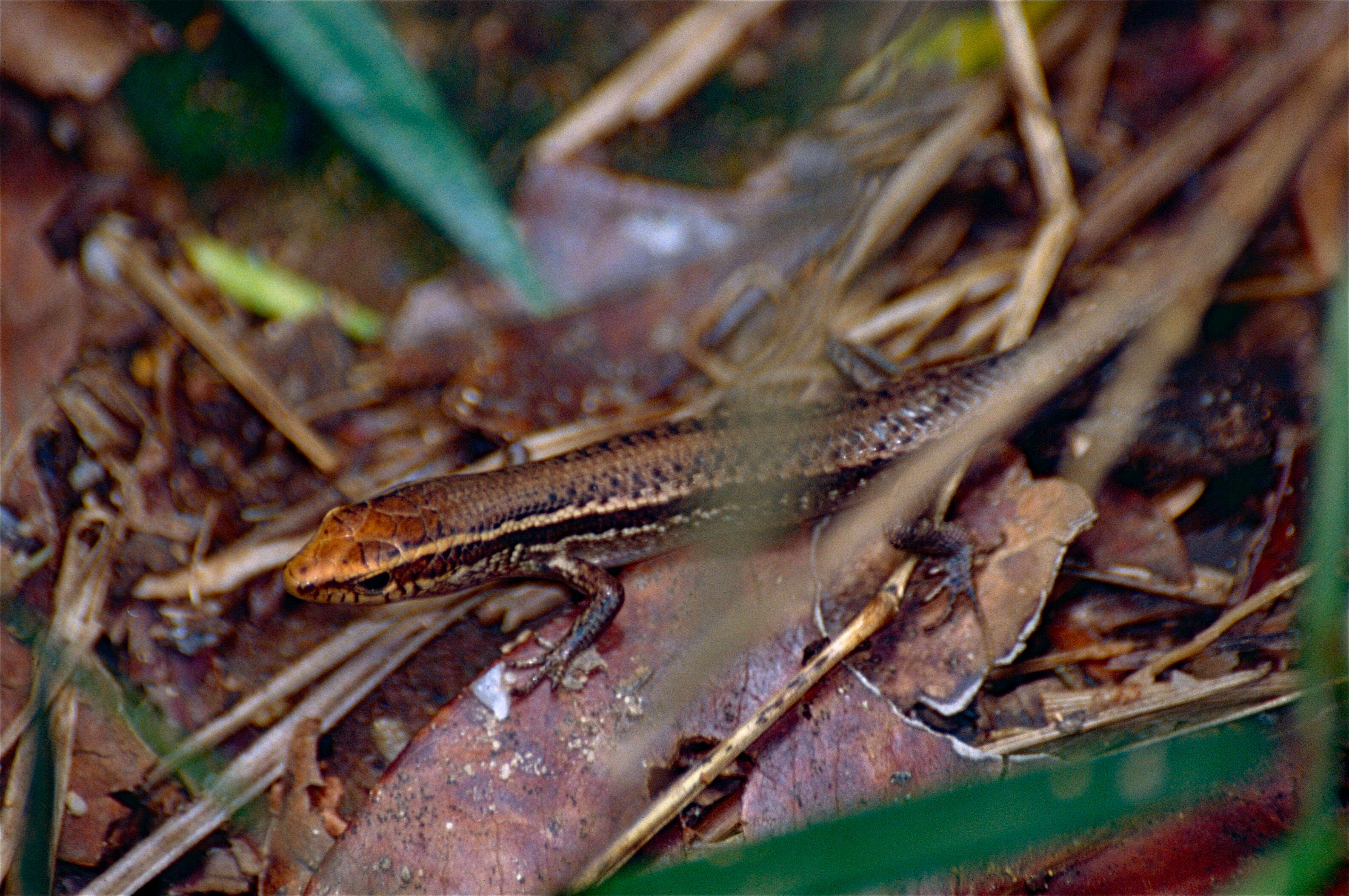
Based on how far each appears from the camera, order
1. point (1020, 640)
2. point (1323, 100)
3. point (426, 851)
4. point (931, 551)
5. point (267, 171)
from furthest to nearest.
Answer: point (267, 171), point (1323, 100), point (931, 551), point (1020, 640), point (426, 851)

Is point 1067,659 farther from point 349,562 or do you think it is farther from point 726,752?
point 349,562

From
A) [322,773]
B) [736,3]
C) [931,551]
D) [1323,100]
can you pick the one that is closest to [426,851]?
[322,773]

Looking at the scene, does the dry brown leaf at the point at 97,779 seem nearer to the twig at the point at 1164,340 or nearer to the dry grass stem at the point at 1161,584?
the dry grass stem at the point at 1161,584

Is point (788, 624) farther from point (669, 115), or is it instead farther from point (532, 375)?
point (669, 115)

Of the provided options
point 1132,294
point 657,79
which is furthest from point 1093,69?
point 657,79

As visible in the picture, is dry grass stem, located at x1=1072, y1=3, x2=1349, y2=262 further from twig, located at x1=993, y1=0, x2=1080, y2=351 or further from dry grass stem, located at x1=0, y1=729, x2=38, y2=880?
dry grass stem, located at x1=0, y1=729, x2=38, y2=880

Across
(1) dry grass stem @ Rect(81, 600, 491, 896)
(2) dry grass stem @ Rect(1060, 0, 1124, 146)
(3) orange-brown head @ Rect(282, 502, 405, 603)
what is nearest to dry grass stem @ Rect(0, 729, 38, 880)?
(1) dry grass stem @ Rect(81, 600, 491, 896)

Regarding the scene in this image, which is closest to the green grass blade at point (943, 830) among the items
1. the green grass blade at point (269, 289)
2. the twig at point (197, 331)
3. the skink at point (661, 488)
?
the skink at point (661, 488)
